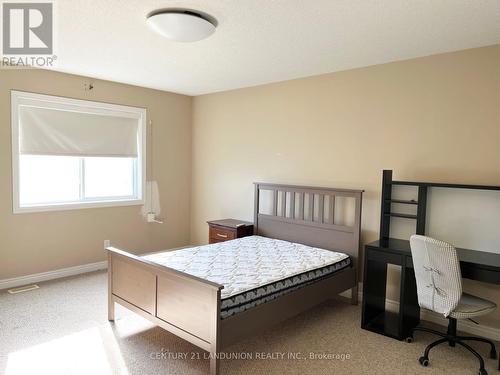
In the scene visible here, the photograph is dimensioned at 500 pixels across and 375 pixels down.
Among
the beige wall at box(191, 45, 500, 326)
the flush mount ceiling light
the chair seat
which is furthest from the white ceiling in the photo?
the chair seat

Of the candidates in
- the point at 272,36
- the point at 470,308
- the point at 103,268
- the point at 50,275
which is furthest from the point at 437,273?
the point at 50,275

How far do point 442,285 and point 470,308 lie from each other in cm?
27

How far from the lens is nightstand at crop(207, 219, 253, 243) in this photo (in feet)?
14.8

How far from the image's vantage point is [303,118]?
4.27 metres

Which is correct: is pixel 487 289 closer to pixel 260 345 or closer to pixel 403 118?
pixel 403 118

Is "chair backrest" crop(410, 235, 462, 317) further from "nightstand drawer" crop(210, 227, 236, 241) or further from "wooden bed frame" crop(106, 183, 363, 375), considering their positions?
"nightstand drawer" crop(210, 227, 236, 241)

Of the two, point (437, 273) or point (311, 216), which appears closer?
point (437, 273)

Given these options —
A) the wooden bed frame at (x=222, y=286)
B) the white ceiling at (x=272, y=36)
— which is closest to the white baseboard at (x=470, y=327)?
the wooden bed frame at (x=222, y=286)

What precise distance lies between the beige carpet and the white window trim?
118 cm

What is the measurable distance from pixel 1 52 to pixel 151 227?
2.74m

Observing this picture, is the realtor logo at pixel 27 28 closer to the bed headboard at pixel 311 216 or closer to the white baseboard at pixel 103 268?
the white baseboard at pixel 103 268

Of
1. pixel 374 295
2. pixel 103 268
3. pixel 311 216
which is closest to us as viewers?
pixel 374 295

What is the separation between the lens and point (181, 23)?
2512 mm

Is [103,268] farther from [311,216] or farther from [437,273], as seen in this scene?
[437,273]
